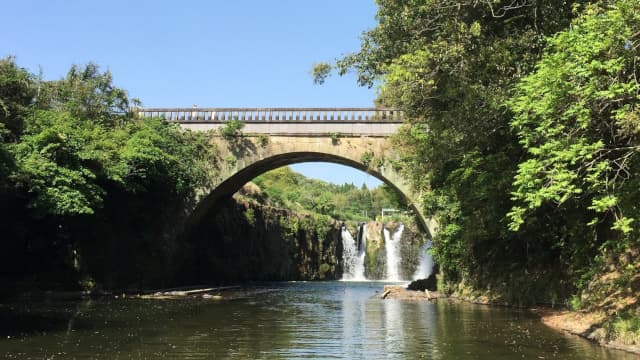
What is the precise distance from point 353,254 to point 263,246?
32.6ft

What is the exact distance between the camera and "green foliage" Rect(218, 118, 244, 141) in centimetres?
2803

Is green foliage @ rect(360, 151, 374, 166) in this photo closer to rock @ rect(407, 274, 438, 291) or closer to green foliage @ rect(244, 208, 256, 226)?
rock @ rect(407, 274, 438, 291)

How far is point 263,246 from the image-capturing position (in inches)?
1750

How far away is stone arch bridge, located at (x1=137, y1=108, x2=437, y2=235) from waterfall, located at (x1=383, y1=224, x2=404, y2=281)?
2037 centimetres

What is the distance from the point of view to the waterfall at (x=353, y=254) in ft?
164

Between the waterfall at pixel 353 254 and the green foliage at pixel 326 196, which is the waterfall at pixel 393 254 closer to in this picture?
the waterfall at pixel 353 254

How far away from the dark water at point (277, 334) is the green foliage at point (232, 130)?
11.7 metres

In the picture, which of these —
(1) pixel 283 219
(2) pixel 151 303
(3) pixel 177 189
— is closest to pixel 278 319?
(2) pixel 151 303

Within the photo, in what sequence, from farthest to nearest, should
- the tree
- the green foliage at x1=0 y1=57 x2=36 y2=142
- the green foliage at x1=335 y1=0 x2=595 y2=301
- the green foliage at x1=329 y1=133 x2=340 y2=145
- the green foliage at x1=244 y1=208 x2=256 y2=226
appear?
the green foliage at x1=244 y1=208 x2=256 y2=226 < the green foliage at x1=329 y1=133 x2=340 y2=145 < the green foliage at x1=0 y1=57 x2=36 y2=142 < the green foliage at x1=335 y1=0 x2=595 y2=301 < the tree

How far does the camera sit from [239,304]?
19.9m

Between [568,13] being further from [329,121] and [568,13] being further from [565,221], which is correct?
[329,121]

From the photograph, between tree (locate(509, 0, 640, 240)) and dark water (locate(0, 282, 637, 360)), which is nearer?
tree (locate(509, 0, 640, 240))

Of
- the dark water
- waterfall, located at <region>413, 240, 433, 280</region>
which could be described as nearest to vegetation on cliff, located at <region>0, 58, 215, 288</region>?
the dark water

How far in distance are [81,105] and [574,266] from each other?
21.1m
